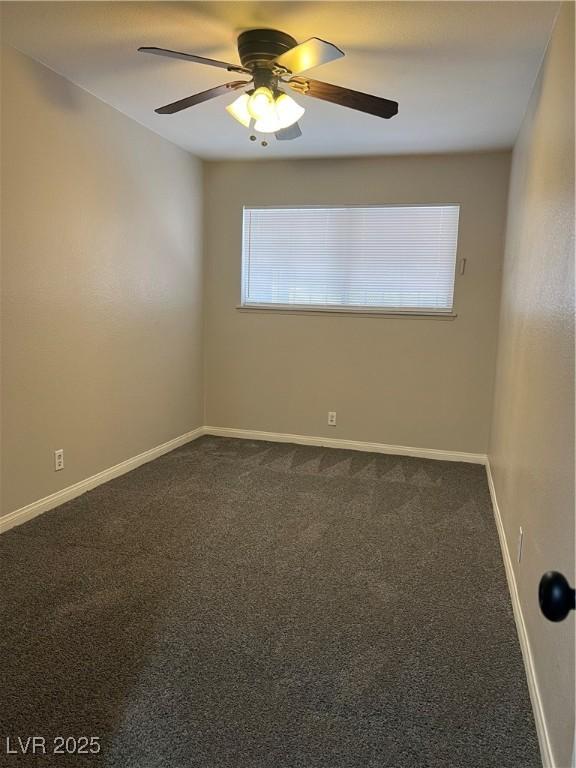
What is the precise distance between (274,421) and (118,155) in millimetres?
2512

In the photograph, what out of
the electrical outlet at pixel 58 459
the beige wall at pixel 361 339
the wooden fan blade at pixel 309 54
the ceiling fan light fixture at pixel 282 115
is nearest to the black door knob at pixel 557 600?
the wooden fan blade at pixel 309 54

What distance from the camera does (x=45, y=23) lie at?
7.80 feet

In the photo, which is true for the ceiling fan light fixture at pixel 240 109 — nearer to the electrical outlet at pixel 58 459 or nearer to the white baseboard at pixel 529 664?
the electrical outlet at pixel 58 459

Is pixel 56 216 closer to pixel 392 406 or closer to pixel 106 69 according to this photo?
pixel 106 69

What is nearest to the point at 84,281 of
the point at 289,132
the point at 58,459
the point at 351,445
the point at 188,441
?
the point at 58,459

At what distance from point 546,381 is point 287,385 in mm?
3062

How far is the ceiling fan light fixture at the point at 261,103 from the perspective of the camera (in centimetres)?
240

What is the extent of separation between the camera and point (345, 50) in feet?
8.27

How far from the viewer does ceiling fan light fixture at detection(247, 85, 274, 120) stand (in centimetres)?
240

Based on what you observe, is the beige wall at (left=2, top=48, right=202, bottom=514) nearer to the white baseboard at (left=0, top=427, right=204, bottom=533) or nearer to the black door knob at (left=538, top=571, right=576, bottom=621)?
the white baseboard at (left=0, top=427, right=204, bottom=533)

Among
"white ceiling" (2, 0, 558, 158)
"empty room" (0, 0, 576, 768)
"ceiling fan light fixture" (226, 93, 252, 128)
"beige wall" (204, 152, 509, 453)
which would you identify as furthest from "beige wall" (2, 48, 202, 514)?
"ceiling fan light fixture" (226, 93, 252, 128)

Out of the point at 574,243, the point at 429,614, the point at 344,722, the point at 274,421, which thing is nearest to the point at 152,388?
the point at 274,421

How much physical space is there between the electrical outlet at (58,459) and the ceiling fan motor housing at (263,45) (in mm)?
2366

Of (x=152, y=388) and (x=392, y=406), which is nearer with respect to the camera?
(x=152, y=388)
